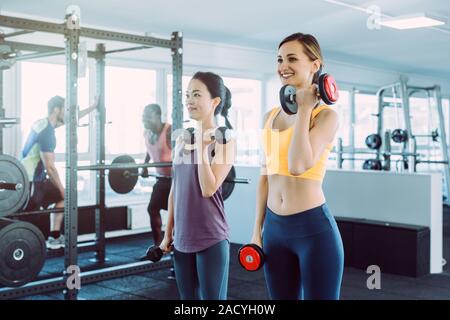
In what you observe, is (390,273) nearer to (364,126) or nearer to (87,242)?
(87,242)

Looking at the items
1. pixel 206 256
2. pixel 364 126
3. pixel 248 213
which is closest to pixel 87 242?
pixel 248 213

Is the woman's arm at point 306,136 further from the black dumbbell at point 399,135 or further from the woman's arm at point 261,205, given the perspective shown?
the black dumbbell at point 399,135

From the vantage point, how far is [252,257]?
3.98ft

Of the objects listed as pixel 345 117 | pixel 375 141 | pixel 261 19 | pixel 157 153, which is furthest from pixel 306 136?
pixel 345 117

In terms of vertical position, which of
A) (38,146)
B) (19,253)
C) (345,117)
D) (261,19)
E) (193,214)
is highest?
(261,19)

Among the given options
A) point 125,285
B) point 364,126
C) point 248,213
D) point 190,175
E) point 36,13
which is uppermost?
point 36,13

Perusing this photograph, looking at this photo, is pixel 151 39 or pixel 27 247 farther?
pixel 151 39

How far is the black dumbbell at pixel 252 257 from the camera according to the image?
121 cm

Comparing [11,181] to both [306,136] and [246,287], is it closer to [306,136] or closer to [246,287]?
[246,287]

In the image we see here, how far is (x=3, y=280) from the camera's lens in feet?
8.48

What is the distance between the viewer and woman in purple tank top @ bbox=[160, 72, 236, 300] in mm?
1477

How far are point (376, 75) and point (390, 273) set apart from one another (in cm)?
471

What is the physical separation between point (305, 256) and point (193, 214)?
0.43m

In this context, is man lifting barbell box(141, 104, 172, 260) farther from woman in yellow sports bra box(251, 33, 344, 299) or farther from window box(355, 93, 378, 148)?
window box(355, 93, 378, 148)
